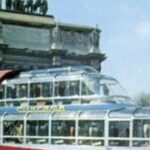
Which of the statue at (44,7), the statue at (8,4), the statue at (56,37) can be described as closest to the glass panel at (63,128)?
the statue at (56,37)

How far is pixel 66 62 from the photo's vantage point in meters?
56.0

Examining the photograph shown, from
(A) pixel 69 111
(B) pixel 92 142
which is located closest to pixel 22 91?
(A) pixel 69 111

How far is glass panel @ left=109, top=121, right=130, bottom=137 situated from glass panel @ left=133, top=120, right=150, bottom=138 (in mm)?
184

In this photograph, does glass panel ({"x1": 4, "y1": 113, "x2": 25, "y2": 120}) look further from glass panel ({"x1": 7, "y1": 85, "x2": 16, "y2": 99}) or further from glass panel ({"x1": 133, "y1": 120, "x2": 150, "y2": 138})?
glass panel ({"x1": 133, "y1": 120, "x2": 150, "y2": 138})

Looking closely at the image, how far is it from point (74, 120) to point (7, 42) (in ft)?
123

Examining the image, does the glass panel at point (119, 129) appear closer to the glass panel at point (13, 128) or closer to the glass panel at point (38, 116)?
the glass panel at point (38, 116)

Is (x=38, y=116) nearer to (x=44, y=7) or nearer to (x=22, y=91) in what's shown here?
(x=22, y=91)

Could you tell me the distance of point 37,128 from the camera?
57.1 feet

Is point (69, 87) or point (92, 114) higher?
point (69, 87)

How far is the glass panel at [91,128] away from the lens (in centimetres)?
1582

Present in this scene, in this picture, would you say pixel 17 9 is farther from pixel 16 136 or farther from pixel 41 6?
pixel 16 136

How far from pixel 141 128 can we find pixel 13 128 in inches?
169

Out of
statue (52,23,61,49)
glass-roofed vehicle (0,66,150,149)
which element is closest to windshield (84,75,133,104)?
glass-roofed vehicle (0,66,150,149)

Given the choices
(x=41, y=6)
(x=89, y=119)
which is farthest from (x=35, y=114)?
(x=41, y=6)
